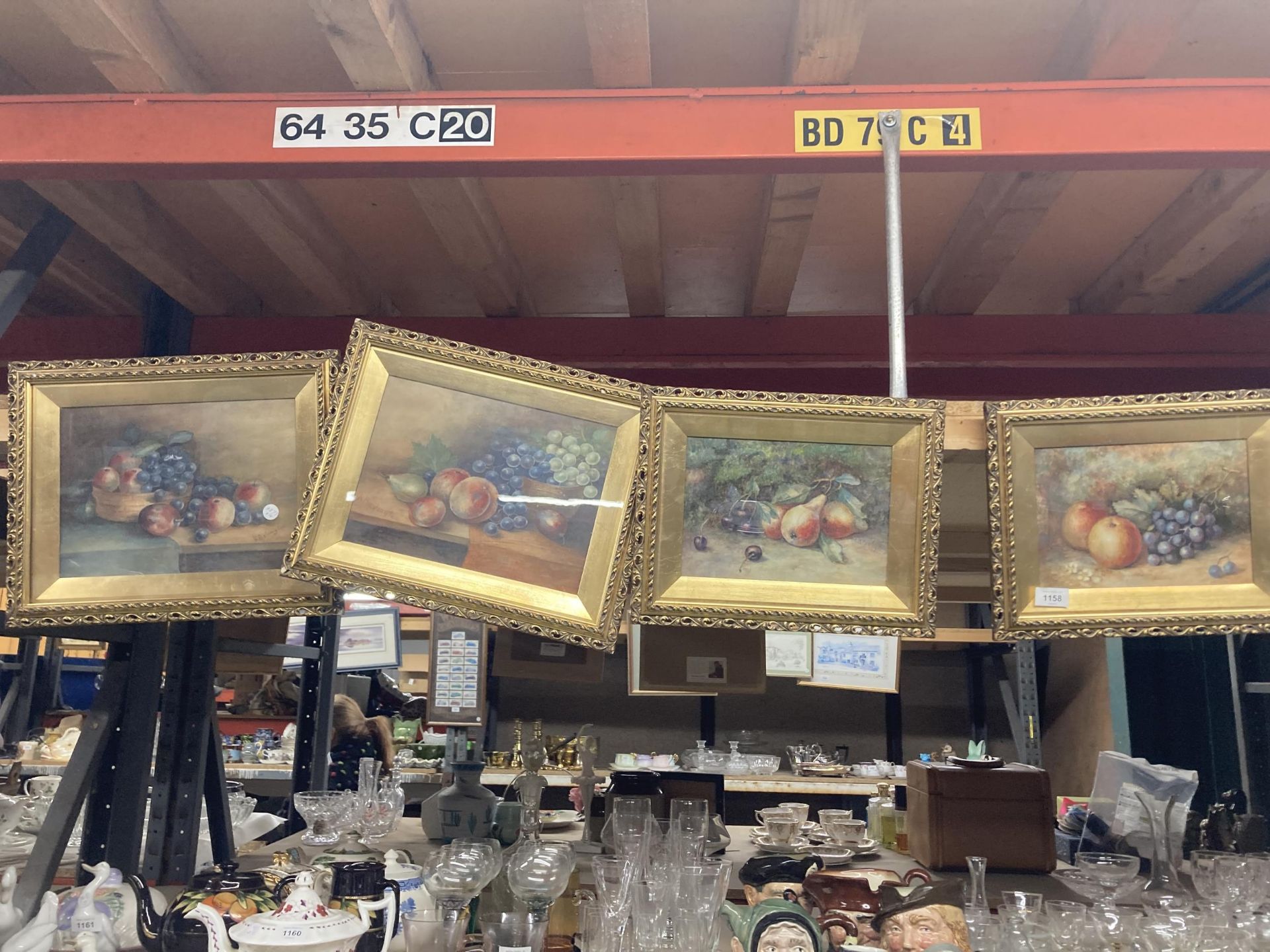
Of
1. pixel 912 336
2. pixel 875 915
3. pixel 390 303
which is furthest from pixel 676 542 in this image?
pixel 390 303

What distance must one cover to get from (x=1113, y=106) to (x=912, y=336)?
1164 mm

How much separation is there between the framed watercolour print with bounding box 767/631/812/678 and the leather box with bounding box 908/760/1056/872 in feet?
10.5

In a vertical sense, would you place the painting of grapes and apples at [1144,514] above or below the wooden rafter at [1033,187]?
below

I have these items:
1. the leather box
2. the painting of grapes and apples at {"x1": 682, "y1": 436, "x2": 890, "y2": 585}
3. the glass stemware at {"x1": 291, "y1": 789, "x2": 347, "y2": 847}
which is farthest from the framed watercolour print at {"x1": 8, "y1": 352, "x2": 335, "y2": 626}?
the leather box

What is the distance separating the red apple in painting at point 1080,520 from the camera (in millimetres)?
1823

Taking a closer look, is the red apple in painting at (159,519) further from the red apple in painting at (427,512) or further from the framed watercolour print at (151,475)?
the red apple in painting at (427,512)

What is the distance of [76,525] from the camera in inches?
73.2

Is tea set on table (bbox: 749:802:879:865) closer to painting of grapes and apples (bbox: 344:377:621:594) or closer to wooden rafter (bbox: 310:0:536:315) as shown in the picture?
painting of grapes and apples (bbox: 344:377:621:594)

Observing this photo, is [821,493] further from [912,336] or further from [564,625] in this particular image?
[912,336]

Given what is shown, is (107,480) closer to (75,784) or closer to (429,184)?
(75,784)

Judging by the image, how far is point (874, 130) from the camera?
1812 millimetres

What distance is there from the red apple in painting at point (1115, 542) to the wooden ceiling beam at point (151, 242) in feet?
7.58

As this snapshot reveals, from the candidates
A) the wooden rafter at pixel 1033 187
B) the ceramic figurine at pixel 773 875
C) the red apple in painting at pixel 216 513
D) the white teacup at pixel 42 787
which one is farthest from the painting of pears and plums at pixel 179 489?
the white teacup at pixel 42 787

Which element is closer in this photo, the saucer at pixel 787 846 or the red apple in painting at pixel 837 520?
the red apple in painting at pixel 837 520
